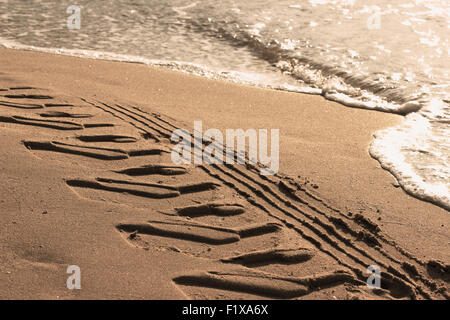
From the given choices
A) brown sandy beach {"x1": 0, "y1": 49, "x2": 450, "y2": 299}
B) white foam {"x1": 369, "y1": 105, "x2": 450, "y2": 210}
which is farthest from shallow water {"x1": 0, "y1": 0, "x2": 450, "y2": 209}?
brown sandy beach {"x1": 0, "y1": 49, "x2": 450, "y2": 299}

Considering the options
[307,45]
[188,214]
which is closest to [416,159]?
[188,214]

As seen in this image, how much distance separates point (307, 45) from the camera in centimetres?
776

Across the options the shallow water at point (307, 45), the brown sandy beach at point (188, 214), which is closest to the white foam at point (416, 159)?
the shallow water at point (307, 45)

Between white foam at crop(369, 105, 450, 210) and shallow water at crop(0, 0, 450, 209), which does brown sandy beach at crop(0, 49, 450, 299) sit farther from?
shallow water at crop(0, 0, 450, 209)

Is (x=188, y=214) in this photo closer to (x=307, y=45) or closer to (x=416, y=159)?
(x=416, y=159)

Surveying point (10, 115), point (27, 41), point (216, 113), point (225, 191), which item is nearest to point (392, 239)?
point (225, 191)

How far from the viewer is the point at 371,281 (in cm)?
294

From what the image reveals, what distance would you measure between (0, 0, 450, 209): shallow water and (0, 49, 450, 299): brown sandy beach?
0.72m

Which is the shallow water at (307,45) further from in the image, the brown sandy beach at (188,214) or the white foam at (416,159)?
the brown sandy beach at (188,214)

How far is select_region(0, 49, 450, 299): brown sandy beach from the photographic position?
281 centimetres

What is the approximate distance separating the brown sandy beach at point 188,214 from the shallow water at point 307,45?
2.36 ft

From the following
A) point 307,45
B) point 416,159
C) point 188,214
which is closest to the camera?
point 188,214

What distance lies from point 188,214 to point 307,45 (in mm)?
5173

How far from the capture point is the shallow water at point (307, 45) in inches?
206
